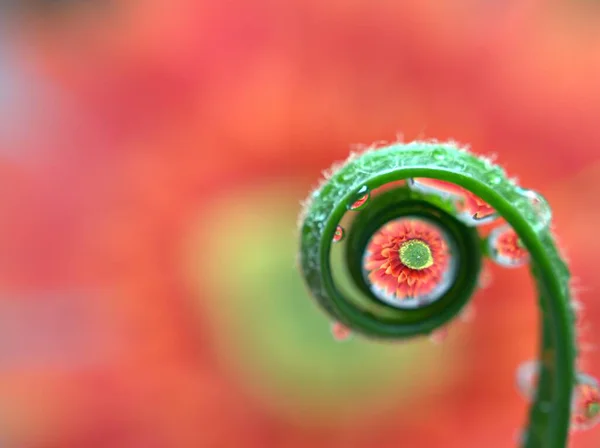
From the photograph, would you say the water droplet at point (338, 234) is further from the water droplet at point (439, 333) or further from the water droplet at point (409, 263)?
the water droplet at point (439, 333)

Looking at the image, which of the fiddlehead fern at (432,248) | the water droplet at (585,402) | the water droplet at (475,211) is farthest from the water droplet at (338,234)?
the water droplet at (585,402)

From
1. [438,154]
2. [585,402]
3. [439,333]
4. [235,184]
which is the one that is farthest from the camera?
[235,184]

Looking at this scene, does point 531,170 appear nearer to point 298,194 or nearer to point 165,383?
point 298,194

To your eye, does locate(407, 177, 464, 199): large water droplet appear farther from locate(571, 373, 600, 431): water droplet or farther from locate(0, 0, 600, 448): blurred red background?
locate(0, 0, 600, 448): blurred red background

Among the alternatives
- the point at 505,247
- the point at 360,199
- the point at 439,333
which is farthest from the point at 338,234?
the point at 439,333

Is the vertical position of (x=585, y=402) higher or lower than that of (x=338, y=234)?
lower

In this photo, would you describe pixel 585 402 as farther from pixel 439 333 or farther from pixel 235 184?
pixel 235 184
